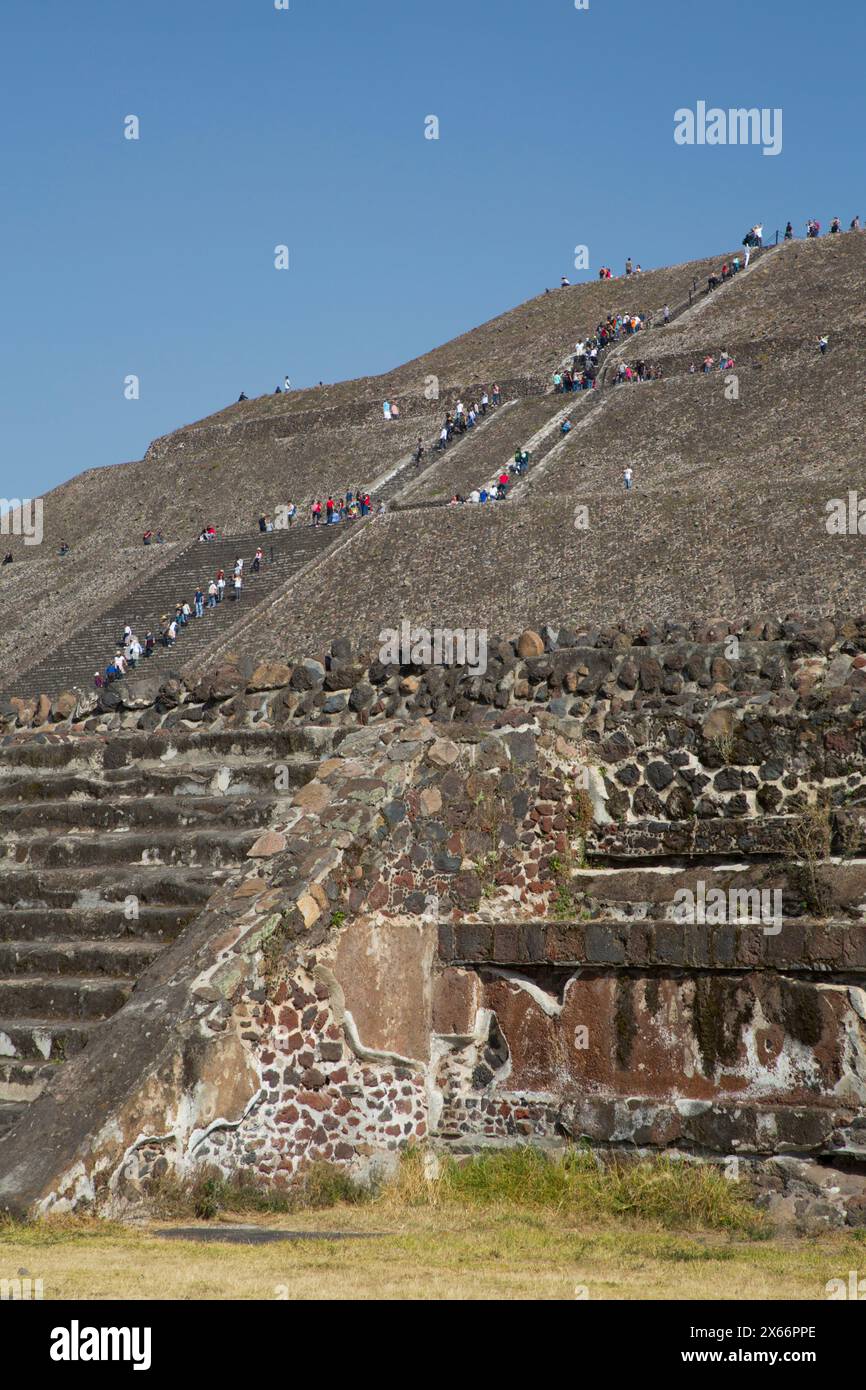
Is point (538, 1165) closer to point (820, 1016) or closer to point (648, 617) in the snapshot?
point (820, 1016)

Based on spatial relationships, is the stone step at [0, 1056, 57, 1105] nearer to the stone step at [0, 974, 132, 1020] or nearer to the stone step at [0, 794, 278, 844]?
the stone step at [0, 974, 132, 1020]

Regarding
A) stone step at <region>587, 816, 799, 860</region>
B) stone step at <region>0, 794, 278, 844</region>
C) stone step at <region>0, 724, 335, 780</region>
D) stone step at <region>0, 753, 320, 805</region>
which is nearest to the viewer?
stone step at <region>587, 816, 799, 860</region>

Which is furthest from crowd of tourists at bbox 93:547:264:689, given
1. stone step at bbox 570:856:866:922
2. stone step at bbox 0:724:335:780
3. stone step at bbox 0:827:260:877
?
stone step at bbox 570:856:866:922

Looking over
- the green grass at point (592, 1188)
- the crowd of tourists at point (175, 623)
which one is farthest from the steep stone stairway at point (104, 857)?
the crowd of tourists at point (175, 623)

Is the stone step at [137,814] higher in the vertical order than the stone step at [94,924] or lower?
higher

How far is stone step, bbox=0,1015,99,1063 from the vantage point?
33.1 ft

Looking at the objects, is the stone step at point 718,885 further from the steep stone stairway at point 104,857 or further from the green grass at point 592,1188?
the steep stone stairway at point 104,857

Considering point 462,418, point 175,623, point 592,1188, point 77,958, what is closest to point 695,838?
point 592,1188

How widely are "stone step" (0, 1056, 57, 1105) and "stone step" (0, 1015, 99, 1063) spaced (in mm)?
78

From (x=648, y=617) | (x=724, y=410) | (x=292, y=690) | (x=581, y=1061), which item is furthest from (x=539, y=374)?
(x=581, y=1061)

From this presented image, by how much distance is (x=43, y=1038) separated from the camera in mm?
10227

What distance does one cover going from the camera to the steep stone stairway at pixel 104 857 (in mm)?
10422

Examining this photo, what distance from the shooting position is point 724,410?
4375cm

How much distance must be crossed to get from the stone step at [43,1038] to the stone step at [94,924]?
767 millimetres
